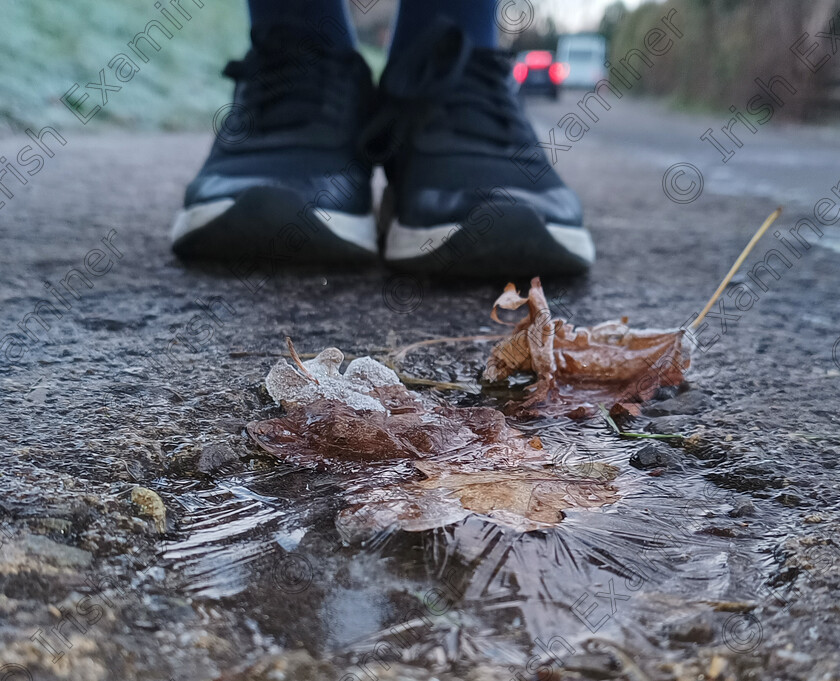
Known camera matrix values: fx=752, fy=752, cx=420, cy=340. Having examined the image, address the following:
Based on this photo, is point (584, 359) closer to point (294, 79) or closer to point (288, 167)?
point (288, 167)

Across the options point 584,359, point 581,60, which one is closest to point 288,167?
point 584,359

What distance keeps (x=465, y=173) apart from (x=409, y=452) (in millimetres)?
918

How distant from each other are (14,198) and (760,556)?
2.42 meters

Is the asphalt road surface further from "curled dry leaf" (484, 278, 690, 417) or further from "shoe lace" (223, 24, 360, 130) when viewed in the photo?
"shoe lace" (223, 24, 360, 130)

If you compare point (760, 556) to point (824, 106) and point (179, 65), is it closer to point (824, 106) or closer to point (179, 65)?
point (179, 65)

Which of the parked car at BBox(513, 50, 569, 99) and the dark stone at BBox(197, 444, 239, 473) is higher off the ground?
the parked car at BBox(513, 50, 569, 99)

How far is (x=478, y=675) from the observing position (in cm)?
53

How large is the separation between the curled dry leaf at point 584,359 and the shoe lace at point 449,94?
28.1 inches

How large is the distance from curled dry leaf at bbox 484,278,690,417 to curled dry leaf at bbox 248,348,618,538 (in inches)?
5.8

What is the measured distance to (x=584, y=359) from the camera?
105cm

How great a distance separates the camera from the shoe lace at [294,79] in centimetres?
170

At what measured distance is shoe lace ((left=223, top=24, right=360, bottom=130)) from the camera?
1.70 meters

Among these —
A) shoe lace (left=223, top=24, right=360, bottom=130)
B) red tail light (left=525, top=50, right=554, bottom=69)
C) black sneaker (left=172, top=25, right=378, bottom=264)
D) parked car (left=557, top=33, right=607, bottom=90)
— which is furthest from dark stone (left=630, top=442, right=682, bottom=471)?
parked car (left=557, top=33, right=607, bottom=90)

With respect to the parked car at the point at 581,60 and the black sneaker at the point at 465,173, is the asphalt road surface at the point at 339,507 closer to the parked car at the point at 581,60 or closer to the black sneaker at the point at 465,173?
the black sneaker at the point at 465,173
